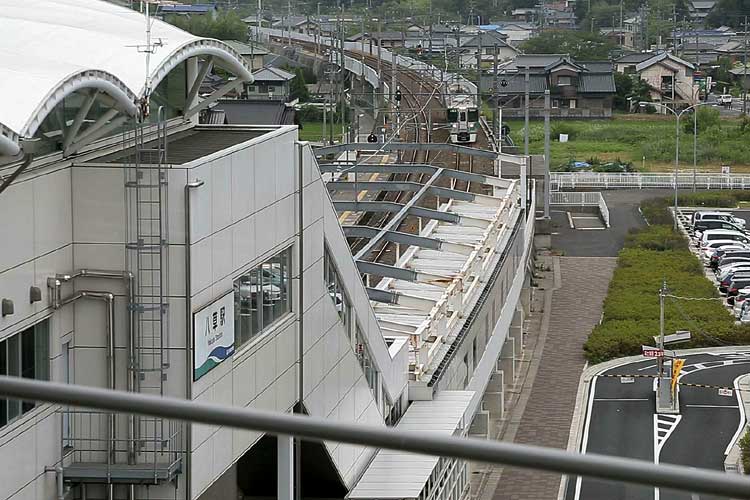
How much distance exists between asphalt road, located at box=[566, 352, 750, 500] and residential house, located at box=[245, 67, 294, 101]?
49.8ft

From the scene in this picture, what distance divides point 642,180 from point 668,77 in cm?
1390

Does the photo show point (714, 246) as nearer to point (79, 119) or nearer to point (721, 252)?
point (721, 252)

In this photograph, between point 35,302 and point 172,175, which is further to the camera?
point 172,175

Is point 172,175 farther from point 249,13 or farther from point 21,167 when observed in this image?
point 249,13

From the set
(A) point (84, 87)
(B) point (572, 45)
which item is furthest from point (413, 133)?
(B) point (572, 45)

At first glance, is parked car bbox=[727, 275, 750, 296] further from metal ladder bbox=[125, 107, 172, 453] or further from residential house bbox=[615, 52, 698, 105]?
residential house bbox=[615, 52, 698, 105]

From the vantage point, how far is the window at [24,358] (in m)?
3.99

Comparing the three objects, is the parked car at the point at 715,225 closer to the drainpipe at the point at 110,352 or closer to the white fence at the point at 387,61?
the white fence at the point at 387,61

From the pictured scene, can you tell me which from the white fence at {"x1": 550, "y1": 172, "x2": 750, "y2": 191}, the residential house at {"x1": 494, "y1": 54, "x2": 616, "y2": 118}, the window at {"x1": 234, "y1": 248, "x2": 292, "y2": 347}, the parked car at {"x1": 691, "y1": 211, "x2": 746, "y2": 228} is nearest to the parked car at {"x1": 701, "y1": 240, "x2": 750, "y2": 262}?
the parked car at {"x1": 691, "y1": 211, "x2": 746, "y2": 228}

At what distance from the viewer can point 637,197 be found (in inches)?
893

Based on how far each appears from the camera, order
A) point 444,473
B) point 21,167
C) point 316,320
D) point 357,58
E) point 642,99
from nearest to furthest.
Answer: point 21,167 → point 316,320 → point 444,473 → point 357,58 → point 642,99

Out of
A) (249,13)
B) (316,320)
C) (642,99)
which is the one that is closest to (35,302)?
(316,320)

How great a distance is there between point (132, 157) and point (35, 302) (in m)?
0.68

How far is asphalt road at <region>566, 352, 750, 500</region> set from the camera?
902cm
